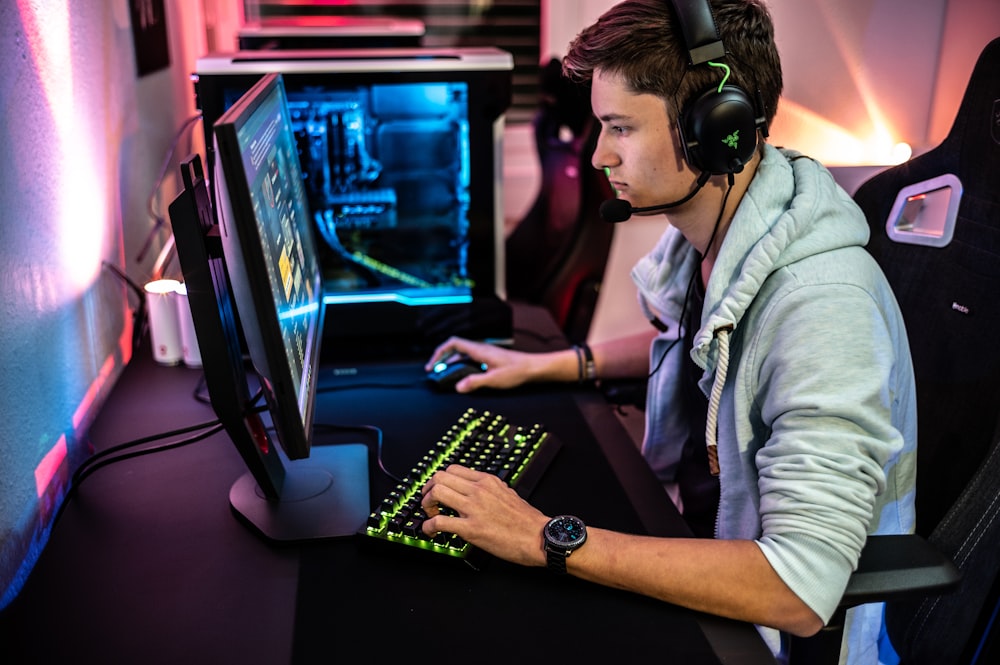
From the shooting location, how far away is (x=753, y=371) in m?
0.94

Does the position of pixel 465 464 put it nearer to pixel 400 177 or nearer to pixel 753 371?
pixel 753 371

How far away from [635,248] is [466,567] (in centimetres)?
248

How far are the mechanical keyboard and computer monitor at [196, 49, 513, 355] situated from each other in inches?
13.6

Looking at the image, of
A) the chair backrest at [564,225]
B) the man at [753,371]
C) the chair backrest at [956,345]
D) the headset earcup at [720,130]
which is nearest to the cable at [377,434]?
the man at [753,371]

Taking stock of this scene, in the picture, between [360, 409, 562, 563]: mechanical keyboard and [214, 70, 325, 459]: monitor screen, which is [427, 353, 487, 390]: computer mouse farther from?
[214, 70, 325, 459]: monitor screen

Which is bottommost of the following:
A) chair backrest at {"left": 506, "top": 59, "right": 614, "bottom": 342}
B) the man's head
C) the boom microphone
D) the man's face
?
chair backrest at {"left": 506, "top": 59, "right": 614, "bottom": 342}

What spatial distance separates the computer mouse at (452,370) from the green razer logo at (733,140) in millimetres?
561

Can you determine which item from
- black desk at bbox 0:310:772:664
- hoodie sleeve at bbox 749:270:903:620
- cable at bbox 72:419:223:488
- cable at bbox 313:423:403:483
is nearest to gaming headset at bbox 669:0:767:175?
hoodie sleeve at bbox 749:270:903:620

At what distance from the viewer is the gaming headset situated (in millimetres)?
943

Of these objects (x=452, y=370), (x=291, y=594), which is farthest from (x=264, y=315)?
(x=452, y=370)

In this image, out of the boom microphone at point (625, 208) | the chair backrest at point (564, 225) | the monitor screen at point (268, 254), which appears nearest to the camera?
the monitor screen at point (268, 254)

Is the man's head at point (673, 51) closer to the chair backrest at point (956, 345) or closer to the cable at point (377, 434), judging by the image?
the chair backrest at point (956, 345)

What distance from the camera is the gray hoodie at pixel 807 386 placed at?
2.68 ft

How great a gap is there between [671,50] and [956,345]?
0.49 metres
